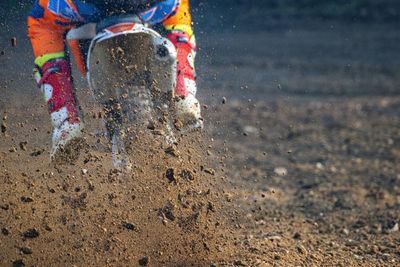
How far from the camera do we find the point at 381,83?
30.0 feet

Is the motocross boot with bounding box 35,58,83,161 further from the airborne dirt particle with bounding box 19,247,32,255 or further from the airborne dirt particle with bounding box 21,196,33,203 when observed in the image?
the airborne dirt particle with bounding box 19,247,32,255

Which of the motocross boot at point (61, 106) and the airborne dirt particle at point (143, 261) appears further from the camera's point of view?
the motocross boot at point (61, 106)

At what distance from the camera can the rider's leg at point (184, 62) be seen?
2979 millimetres

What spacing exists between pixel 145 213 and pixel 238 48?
32.1 feet

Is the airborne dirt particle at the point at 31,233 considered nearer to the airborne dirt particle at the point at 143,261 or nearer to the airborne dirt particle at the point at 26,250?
the airborne dirt particle at the point at 26,250

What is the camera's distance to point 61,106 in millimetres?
2947

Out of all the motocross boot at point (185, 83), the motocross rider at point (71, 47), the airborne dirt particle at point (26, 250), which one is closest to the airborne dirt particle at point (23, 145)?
the motocross rider at point (71, 47)

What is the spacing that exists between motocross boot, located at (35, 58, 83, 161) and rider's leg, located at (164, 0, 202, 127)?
0.64 meters

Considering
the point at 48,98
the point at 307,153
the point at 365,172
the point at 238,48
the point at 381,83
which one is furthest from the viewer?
the point at 238,48

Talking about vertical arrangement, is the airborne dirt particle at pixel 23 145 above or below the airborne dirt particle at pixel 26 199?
above

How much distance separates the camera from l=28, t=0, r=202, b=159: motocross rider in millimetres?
2877

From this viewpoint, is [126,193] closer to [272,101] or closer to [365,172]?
[365,172]

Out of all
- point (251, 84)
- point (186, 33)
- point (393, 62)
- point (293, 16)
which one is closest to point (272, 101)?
point (251, 84)

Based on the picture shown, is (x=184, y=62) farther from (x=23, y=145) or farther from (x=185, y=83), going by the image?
(x=23, y=145)
